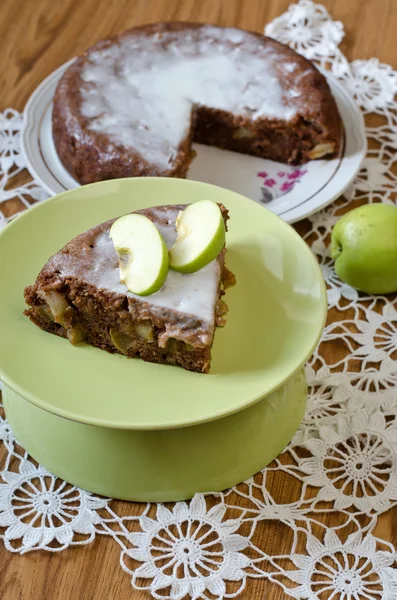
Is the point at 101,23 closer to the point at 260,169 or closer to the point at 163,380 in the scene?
the point at 260,169

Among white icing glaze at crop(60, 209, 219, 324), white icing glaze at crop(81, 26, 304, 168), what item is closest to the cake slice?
white icing glaze at crop(60, 209, 219, 324)

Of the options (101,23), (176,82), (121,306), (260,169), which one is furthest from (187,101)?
(121,306)

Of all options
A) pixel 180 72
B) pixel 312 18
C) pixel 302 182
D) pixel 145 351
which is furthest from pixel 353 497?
pixel 312 18

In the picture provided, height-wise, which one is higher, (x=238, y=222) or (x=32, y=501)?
(x=238, y=222)

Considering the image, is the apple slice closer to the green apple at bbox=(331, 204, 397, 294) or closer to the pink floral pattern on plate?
the green apple at bbox=(331, 204, 397, 294)

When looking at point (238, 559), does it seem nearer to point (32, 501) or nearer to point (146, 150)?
point (32, 501)

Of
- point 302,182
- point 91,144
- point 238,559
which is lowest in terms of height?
point 238,559

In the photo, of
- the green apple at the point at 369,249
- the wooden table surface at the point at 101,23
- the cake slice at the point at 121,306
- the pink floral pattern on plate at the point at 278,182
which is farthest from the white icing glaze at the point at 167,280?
the wooden table surface at the point at 101,23

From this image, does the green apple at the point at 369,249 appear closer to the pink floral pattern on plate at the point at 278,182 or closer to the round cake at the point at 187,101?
the pink floral pattern on plate at the point at 278,182
